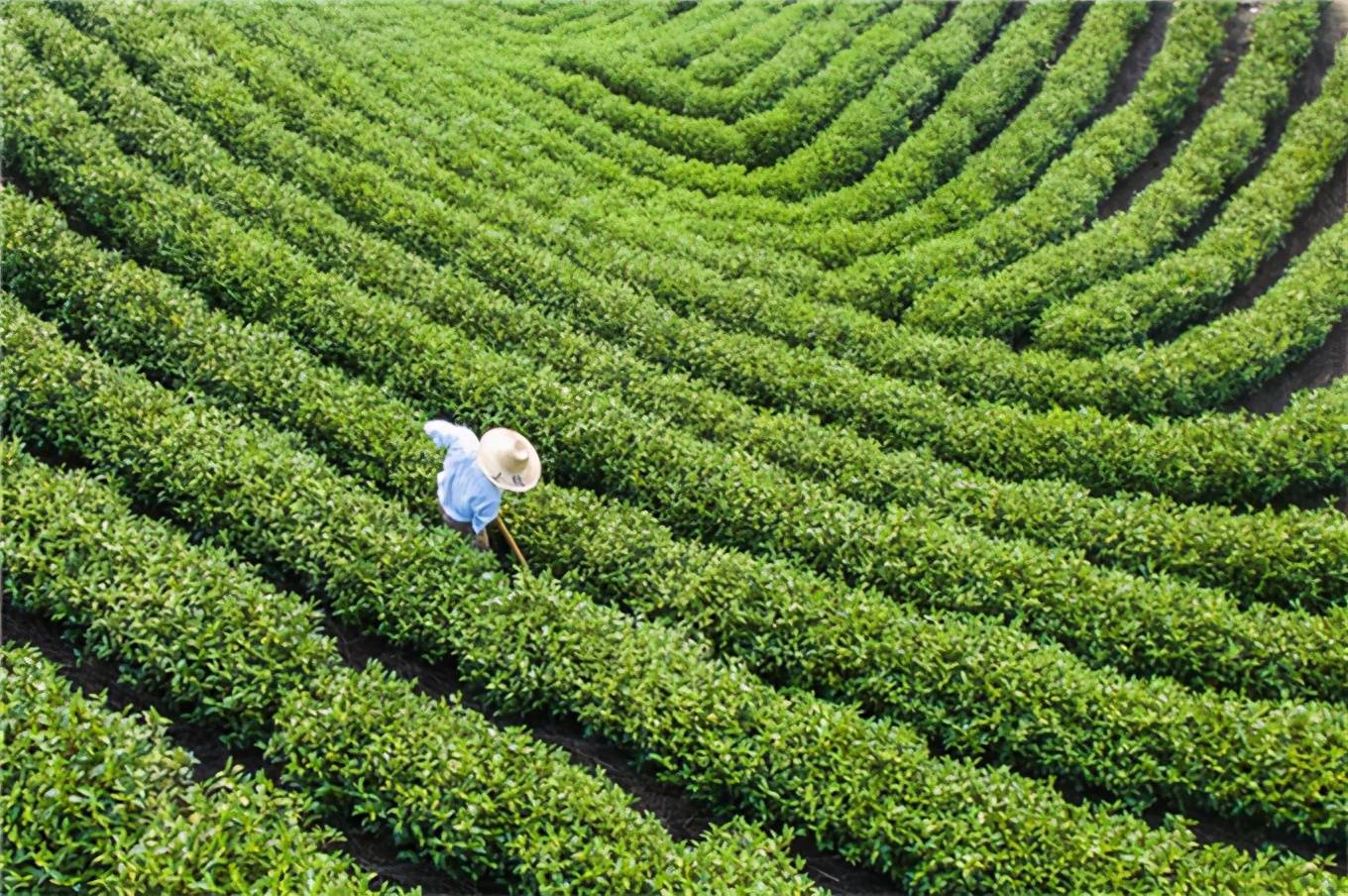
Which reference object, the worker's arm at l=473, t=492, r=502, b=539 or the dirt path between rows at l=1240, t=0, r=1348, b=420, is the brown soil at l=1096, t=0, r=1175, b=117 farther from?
the worker's arm at l=473, t=492, r=502, b=539

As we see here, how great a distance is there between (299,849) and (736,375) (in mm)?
5361

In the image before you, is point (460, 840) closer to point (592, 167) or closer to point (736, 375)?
point (736, 375)

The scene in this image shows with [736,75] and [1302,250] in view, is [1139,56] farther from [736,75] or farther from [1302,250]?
[736,75]

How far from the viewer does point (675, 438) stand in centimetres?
758

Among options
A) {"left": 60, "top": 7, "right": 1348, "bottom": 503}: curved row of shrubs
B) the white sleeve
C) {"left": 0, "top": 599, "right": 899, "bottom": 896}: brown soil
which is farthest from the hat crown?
{"left": 60, "top": 7, "right": 1348, "bottom": 503}: curved row of shrubs

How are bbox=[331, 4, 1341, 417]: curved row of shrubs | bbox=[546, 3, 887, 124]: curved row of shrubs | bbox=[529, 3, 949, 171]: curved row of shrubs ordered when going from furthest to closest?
bbox=[546, 3, 887, 124]: curved row of shrubs, bbox=[529, 3, 949, 171]: curved row of shrubs, bbox=[331, 4, 1341, 417]: curved row of shrubs

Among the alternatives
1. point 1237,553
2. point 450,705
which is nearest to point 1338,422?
point 1237,553

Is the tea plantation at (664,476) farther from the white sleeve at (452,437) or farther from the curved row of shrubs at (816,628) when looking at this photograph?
the white sleeve at (452,437)

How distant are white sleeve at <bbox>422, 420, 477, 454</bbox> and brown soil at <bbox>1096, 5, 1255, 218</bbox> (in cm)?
837

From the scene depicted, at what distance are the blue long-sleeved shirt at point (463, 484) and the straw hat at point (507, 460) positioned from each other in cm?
17

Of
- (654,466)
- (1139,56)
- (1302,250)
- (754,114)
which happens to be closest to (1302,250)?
(1302,250)

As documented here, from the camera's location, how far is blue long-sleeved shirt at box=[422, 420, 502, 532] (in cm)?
619

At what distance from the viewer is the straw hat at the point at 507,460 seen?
230 inches

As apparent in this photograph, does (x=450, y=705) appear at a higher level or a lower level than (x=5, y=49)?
lower
